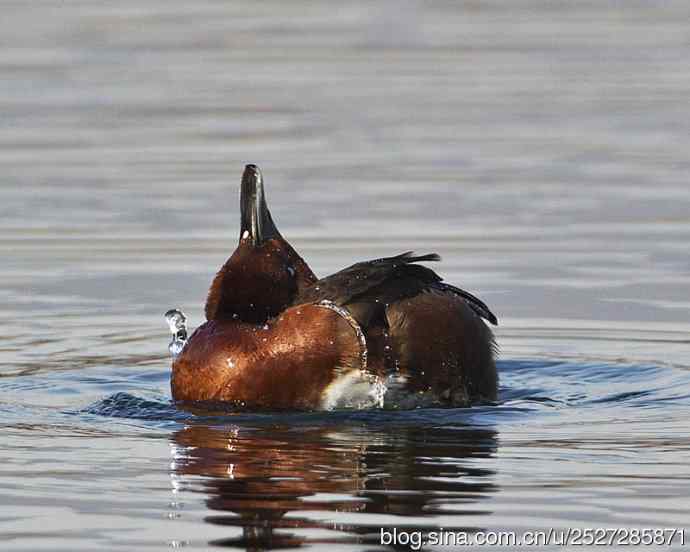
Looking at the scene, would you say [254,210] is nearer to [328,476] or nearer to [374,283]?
[374,283]

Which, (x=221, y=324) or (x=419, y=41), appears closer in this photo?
(x=221, y=324)

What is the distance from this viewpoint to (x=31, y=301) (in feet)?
37.1

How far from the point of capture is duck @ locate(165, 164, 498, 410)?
8.49 metres

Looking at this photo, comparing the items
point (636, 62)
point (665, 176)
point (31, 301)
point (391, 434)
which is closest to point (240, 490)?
point (391, 434)

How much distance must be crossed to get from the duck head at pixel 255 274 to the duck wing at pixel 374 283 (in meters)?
0.24

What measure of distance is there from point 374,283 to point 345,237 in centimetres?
411

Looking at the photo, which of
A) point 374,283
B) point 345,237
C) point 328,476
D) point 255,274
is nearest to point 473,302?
point 374,283

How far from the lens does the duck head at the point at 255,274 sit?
8969 mm

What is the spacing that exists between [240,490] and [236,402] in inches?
55.3

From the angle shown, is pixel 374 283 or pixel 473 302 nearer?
pixel 374 283

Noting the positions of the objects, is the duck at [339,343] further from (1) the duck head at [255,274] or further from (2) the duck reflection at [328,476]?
(2) the duck reflection at [328,476]

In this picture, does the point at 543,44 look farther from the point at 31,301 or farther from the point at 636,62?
the point at 31,301

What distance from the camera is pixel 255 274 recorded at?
8.98 meters

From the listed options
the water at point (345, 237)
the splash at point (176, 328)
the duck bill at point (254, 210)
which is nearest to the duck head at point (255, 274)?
the duck bill at point (254, 210)
